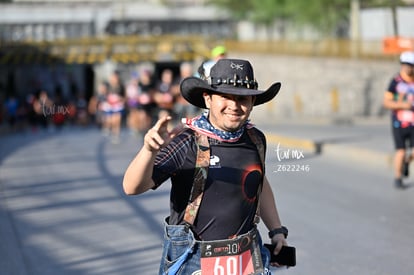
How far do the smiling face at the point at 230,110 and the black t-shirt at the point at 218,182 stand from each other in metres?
0.09

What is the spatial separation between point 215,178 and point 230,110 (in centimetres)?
32

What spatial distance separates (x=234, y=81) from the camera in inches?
169

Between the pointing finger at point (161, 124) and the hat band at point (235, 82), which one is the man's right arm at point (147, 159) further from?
the hat band at point (235, 82)

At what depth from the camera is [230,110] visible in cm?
432

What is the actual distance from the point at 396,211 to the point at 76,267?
467 cm

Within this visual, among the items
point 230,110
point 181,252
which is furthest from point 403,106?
point 181,252

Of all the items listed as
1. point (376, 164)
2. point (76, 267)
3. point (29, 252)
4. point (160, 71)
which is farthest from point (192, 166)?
point (160, 71)

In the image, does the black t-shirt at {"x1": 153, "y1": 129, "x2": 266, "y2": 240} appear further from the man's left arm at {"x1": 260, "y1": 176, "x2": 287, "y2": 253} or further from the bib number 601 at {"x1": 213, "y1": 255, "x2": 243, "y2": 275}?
the man's left arm at {"x1": 260, "y1": 176, "x2": 287, "y2": 253}

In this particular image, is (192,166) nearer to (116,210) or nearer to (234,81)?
(234,81)

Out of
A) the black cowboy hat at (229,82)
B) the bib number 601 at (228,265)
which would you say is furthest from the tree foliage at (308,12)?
the bib number 601 at (228,265)

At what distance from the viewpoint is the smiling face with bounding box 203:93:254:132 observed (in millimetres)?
4324

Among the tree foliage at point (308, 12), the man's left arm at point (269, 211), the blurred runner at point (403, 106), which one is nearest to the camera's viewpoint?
the man's left arm at point (269, 211)

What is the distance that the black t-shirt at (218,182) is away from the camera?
14.0ft

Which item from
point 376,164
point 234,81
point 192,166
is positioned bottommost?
point 376,164
